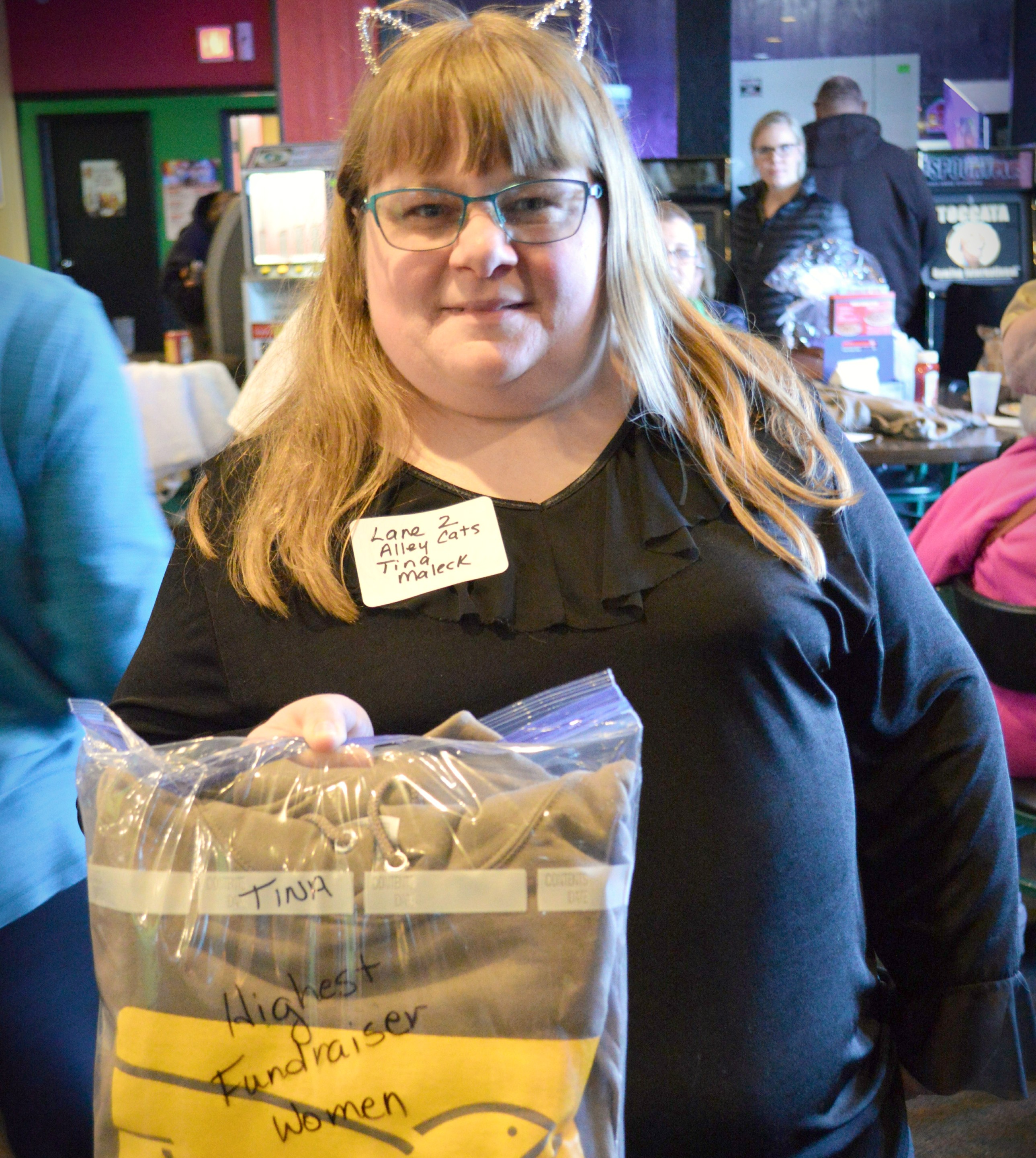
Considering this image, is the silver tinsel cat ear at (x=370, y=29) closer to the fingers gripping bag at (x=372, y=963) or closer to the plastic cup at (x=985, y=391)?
the fingers gripping bag at (x=372, y=963)

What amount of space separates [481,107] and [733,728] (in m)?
0.56

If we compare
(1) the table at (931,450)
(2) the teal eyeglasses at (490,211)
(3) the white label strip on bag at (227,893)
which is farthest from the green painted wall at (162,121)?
(3) the white label strip on bag at (227,893)

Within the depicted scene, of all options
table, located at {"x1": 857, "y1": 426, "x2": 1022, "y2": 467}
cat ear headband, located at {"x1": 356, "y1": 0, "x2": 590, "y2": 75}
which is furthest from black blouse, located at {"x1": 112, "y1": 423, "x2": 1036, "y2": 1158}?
table, located at {"x1": 857, "y1": 426, "x2": 1022, "y2": 467}

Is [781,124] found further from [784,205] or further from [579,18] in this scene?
[579,18]

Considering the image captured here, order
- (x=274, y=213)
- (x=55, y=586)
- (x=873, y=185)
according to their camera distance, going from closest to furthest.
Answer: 1. (x=55, y=586)
2. (x=274, y=213)
3. (x=873, y=185)

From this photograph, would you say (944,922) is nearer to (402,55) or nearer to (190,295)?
(402,55)

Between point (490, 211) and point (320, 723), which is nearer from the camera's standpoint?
point (320, 723)

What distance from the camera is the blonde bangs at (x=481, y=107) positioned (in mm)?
932

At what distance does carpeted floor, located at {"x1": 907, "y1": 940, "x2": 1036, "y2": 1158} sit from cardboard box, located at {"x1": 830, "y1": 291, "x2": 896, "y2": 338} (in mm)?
2248

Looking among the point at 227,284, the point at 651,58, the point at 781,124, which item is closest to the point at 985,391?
the point at 781,124

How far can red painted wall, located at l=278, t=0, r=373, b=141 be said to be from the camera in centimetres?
623

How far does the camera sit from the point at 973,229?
Answer: 22.7ft

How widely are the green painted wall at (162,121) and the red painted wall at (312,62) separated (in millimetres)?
2805

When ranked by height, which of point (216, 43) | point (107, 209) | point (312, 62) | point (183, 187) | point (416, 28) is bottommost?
point (416, 28)
